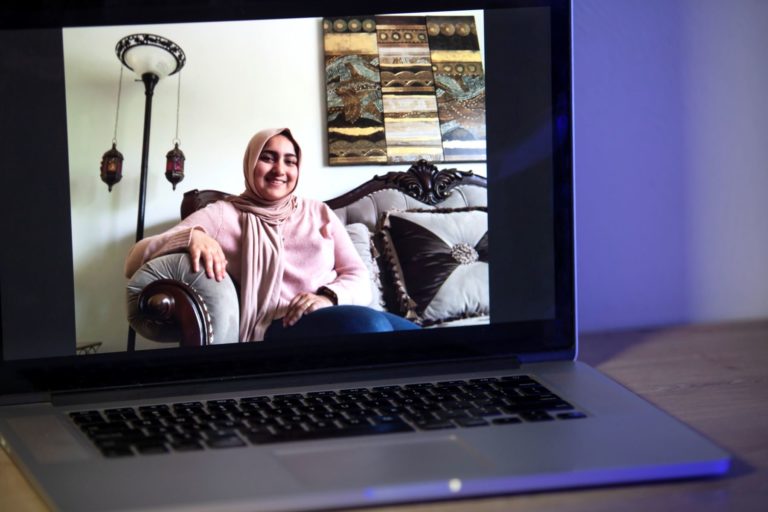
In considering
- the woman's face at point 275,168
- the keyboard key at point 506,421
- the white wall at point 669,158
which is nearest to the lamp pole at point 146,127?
the woman's face at point 275,168

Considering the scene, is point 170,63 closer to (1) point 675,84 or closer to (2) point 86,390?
(2) point 86,390

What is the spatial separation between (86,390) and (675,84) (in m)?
0.84

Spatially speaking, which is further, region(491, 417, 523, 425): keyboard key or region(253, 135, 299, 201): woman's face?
region(253, 135, 299, 201): woman's face

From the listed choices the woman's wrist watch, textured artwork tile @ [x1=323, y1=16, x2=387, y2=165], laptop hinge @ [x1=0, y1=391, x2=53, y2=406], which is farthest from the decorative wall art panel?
laptop hinge @ [x1=0, y1=391, x2=53, y2=406]

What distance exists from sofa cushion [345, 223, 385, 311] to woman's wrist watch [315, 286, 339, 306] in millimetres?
36

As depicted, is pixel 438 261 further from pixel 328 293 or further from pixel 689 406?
pixel 689 406

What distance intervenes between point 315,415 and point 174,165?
0.29 m

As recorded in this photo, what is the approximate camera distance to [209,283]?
3.05 ft

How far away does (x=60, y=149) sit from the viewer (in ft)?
2.95

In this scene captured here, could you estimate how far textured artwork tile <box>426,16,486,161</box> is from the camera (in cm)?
98

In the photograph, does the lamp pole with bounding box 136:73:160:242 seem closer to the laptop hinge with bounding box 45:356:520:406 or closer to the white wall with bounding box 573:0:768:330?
the laptop hinge with bounding box 45:356:520:406

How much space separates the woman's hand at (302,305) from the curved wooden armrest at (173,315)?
8 centimetres

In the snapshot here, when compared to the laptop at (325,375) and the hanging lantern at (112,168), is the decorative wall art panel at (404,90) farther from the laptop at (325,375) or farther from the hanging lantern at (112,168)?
the hanging lantern at (112,168)

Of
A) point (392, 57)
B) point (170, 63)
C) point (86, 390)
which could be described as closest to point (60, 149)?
point (170, 63)
